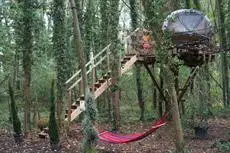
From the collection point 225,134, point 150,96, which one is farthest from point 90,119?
point 150,96

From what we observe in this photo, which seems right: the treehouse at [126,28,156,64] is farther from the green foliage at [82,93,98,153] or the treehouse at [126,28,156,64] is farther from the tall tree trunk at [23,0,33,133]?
the green foliage at [82,93,98,153]

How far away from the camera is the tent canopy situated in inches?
572

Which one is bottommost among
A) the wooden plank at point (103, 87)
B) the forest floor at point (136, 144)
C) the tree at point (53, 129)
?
the forest floor at point (136, 144)

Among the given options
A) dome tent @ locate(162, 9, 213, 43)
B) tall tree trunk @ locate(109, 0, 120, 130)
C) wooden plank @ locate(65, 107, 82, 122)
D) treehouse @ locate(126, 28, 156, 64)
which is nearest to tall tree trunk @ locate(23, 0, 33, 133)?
wooden plank @ locate(65, 107, 82, 122)

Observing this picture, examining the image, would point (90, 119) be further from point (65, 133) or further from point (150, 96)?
point (150, 96)

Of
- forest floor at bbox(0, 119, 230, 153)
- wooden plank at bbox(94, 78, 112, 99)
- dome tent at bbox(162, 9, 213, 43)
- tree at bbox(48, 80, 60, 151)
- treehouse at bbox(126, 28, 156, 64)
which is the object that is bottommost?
forest floor at bbox(0, 119, 230, 153)

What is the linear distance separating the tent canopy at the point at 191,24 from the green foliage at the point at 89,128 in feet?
14.7

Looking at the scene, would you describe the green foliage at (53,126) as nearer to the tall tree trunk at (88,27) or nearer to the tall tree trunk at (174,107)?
the tall tree trunk at (174,107)

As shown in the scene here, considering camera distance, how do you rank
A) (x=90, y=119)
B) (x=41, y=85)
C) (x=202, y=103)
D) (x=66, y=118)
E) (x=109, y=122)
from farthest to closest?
(x=41, y=85) → (x=109, y=122) → (x=202, y=103) → (x=66, y=118) → (x=90, y=119)

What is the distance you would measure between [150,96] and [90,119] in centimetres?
1738

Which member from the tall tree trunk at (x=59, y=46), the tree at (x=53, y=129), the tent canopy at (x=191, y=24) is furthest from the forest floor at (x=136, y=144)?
the tent canopy at (x=191, y=24)

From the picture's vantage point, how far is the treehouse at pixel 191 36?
1448 centimetres

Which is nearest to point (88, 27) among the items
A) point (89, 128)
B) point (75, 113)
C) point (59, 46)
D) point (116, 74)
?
point (116, 74)

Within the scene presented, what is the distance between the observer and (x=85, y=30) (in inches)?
904
